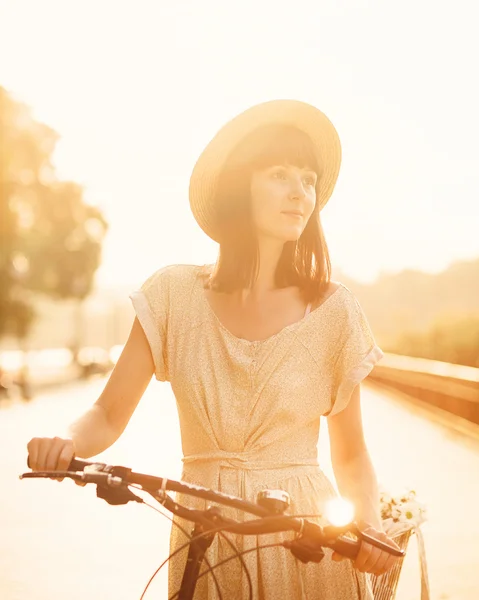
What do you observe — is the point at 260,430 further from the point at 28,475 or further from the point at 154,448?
the point at 154,448

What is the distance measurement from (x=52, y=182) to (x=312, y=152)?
144 ft

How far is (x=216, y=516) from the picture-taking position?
7.29ft

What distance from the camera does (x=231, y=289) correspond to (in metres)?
3.17

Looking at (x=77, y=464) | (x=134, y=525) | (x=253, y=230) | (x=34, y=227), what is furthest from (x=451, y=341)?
(x=77, y=464)

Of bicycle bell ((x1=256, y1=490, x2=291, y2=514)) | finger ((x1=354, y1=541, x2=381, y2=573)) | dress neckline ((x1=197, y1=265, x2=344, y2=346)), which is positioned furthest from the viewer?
dress neckline ((x1=197, y1=265, x2=344, y2=346))

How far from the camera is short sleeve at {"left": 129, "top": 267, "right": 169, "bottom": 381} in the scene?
9.94 ft

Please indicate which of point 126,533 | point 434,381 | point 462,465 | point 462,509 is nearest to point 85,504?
point 126,533

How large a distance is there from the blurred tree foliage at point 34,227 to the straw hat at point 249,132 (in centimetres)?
3912

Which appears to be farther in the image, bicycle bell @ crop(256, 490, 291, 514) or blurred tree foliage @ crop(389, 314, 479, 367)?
blurred tree foliage @ crop(389, 314, 479, 367)

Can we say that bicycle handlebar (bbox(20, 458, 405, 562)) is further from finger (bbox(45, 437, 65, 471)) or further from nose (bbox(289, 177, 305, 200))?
nose (bbox(289, 177, 305, 200))

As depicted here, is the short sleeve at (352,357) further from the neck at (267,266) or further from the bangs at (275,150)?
the bangs at (275,150)

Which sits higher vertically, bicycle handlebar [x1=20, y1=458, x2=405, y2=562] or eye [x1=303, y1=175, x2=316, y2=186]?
eye [x1=303, y1=175, x2=316, y2=186]

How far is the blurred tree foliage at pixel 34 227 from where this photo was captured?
4312cm

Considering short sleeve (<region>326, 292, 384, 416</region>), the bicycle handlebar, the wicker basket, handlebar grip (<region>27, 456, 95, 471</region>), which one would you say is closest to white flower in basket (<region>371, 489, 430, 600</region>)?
the wicker basket
